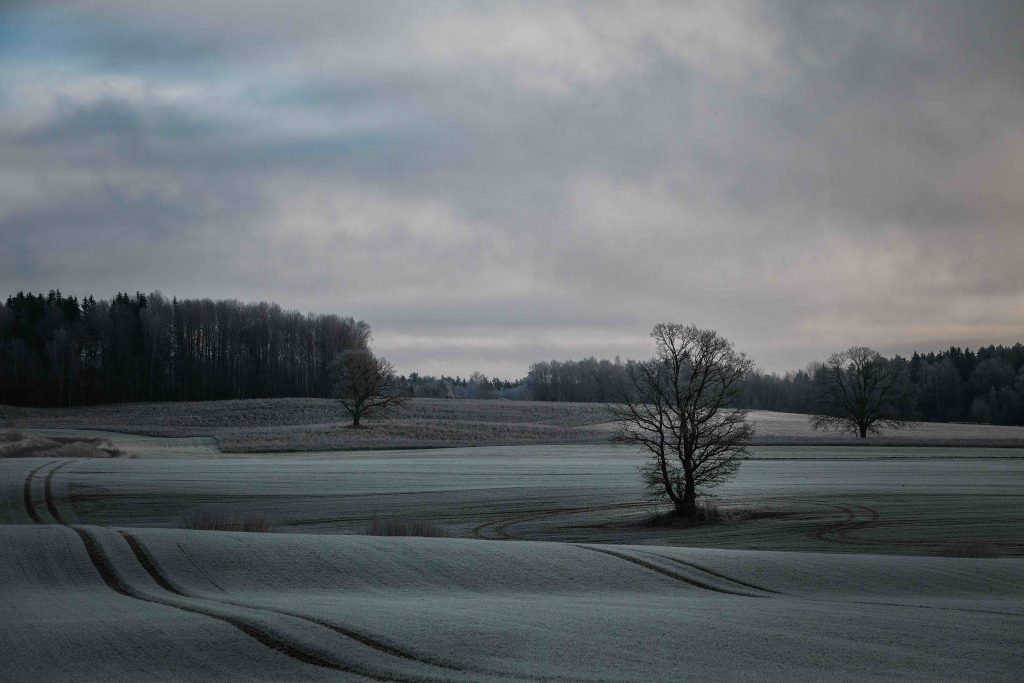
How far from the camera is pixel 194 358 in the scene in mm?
143500

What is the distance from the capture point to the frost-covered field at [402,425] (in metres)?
71.4

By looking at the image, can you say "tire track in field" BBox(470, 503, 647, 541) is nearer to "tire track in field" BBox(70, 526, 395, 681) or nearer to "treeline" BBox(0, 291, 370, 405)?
"tire track in field" BBox(70, 526, 395, 681)

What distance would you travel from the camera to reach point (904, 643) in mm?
9977

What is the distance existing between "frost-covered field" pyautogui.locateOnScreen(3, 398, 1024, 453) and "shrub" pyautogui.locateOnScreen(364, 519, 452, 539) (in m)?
39.8

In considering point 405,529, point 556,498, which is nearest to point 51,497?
point 405,529

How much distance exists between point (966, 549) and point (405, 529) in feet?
48.2

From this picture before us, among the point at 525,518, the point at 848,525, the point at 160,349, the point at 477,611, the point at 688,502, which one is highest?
the point at 160,349

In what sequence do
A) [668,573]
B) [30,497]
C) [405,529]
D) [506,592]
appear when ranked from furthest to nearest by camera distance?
[30,497], [405,529], [668,573], [506,592]

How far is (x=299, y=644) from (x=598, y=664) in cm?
312

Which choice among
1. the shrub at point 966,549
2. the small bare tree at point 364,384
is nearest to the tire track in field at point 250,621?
the shrub at point 966,549

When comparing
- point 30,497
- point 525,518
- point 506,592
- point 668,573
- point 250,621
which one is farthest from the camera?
point 30,497

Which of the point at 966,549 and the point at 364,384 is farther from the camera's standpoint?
the point at 364,384

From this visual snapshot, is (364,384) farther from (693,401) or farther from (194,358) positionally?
(194,358)

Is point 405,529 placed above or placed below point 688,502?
above
